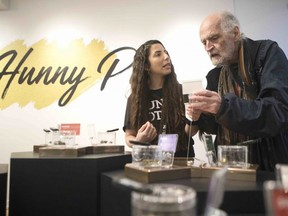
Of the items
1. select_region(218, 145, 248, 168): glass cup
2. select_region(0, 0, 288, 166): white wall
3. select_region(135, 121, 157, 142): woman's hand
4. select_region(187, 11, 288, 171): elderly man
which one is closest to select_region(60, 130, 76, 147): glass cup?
select_region(135, 121, 157, 142): woman's hand

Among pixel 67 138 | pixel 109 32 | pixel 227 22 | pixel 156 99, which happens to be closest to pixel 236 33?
pixel 227 22

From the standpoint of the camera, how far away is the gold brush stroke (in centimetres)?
320

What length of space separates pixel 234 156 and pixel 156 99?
0.92 m

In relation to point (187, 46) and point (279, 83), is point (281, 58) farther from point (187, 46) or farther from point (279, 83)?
point (187, 46)

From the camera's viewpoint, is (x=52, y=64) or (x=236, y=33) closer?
(x=236, y=33)

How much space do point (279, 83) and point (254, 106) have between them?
169mm

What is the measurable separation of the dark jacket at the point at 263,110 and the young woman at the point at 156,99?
1.07ft

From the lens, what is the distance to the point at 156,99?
177 cm

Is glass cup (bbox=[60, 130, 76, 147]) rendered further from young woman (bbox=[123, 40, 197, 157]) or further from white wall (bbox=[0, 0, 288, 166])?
white wall (bbox=[0, 0, 288, 166])

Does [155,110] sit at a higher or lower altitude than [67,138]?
higher

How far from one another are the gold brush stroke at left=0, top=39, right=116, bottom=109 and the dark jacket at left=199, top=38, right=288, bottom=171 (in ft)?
7.05

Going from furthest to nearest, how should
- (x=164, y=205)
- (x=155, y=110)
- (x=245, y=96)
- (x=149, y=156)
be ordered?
(x=155, y=110) → (x=245, y=96) → (x=149, y=156) → (x=164, y=205)

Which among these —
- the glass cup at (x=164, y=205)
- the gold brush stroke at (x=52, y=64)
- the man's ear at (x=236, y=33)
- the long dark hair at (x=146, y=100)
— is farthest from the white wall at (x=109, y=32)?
the glass cup at (x=164, y=205)

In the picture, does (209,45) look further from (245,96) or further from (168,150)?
(168,150)
